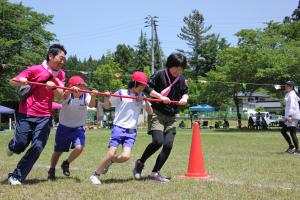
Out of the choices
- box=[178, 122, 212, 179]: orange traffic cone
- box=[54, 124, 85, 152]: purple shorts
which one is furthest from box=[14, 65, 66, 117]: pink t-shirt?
box=[178, 122, 212, 179]: orange traffic cone

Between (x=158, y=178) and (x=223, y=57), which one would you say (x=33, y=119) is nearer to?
(x=158, y=178)

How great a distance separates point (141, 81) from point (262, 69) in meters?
33.0

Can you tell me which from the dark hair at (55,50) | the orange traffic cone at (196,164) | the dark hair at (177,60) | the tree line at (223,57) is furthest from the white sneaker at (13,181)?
the tree line at (223,57)

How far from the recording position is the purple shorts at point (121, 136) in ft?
22.3

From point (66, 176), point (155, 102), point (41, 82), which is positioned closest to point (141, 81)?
point (155, 102)

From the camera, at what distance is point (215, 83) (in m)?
45.4

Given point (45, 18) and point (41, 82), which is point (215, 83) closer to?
point (45, 18)

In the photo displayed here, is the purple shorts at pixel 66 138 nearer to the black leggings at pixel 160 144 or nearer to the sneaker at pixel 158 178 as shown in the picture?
the black leggings at pixel 160 144

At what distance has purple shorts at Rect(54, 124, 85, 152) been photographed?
23.7 ft

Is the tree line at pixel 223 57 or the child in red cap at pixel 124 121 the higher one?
the tree line at pixel 223 57

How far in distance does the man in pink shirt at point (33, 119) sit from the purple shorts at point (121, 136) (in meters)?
0.96

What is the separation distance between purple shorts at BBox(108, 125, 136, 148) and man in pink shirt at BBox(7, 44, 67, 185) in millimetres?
963

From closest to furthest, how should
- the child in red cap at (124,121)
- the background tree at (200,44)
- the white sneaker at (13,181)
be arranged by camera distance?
the white sneaker at (13,181)
the child in red cap at (124,121)
the background tree at (200,44)

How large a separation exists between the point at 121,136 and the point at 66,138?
0.99m
